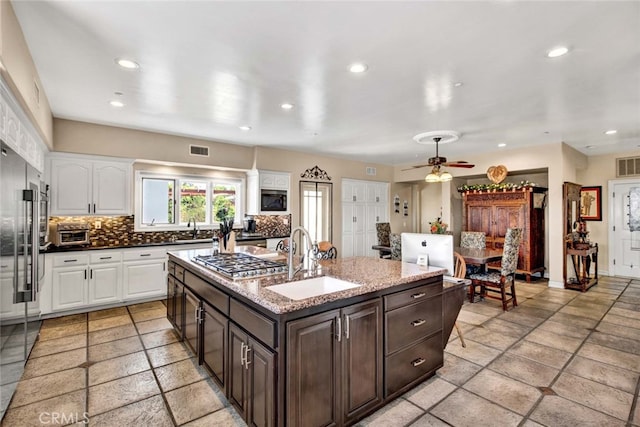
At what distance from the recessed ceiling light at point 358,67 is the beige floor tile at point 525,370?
2.98m

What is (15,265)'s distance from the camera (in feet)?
7.52

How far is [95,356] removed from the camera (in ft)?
10.1

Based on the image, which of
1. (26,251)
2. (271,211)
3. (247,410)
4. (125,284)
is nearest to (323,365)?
(247,410)

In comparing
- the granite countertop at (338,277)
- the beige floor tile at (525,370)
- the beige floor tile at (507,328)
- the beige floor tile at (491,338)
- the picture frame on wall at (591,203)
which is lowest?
the beige floor tile at (525,370)

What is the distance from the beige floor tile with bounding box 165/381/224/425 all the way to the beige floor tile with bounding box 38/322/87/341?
2.08 metres

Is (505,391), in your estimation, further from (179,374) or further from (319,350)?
(179,374)

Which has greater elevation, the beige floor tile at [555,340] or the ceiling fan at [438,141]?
the ceiling fan at [438,141]

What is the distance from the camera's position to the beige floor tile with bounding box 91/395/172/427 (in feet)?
6.95

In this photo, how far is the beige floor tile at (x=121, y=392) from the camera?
231cm

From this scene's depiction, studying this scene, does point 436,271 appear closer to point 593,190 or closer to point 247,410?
point 247,410

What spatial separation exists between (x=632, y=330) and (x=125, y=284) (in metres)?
6.73

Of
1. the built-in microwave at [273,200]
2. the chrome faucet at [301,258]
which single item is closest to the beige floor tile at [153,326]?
the chrome faucet at [301,258]

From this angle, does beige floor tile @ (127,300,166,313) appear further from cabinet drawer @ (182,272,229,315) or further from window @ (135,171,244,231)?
cabinet drawer @ (182,272,229,315)

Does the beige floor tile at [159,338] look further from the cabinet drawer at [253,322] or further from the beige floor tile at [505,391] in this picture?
the beige floor tile at [505,391]
